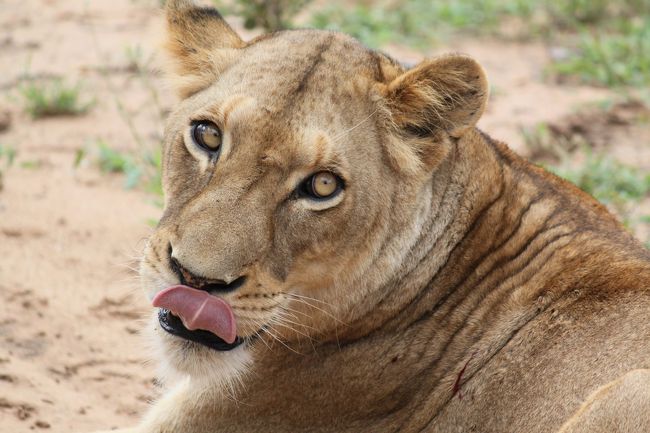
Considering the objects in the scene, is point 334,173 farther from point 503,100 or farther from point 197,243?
point 503,100

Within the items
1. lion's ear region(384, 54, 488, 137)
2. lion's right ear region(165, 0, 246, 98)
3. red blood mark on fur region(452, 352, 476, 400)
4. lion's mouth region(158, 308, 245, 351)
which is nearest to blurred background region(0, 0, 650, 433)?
lion's right ear region(165, 0, 246, 98)

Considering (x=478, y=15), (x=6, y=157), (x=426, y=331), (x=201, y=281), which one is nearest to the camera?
(x=201, y=281)

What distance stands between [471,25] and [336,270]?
6.64 metres

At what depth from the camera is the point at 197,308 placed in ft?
11.5

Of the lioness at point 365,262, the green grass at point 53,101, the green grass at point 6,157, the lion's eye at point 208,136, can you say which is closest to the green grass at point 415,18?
the green grass at point 53,101

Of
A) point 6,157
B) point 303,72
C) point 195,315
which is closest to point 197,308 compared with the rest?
point 195,315

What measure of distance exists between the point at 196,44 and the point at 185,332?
49.0 inches

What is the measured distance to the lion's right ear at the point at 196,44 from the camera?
13.8ft

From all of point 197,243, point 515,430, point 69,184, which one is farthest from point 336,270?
point 69,184

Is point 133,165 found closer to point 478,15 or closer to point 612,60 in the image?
point 612,60

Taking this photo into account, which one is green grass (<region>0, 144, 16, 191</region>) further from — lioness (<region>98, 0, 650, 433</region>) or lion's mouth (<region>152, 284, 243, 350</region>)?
lion's mouth (<region>152, 284, 243, 350</region>)

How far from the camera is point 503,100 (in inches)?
333

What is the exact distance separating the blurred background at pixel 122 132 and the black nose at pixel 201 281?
0.52 m

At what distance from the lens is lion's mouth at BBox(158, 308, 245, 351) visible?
12.1 ft
